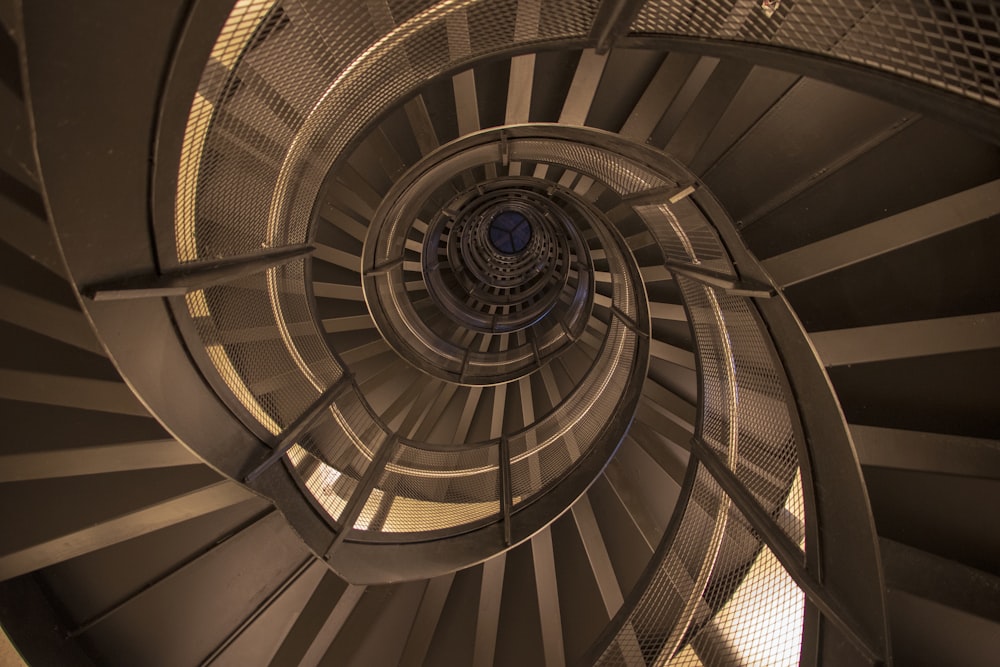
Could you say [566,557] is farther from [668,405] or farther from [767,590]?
[767,590]

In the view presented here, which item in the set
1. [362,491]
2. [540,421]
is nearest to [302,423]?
[362,491]

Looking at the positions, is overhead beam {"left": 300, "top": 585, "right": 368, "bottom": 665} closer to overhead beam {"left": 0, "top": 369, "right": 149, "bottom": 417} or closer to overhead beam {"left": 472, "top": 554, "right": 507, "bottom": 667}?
overhead beam {"left": 472, "top": 554, "right": 507, "bottom": 667}

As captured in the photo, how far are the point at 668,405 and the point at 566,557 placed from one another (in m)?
2.53

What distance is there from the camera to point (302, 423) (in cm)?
388

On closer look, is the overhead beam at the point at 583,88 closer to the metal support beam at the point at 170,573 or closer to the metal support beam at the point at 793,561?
the metal support beam at the point at 793,561

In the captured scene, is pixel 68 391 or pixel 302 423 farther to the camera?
pixel 302 423

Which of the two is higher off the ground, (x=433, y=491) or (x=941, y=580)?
(x=941, y=580)

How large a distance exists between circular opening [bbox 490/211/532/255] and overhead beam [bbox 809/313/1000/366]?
12294 millimetres

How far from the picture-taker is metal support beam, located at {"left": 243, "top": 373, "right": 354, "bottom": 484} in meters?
3.46

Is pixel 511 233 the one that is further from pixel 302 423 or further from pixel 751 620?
pixel 751 620

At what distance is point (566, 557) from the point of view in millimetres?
6293

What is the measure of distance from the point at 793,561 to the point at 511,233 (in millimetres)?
13496

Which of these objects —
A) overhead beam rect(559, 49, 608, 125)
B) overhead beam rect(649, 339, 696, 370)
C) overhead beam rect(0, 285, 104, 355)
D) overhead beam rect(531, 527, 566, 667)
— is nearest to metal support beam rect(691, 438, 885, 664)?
overhead beam rect(649, 339, 696, 370)

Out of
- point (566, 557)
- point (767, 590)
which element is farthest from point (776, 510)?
point (566, 557)
